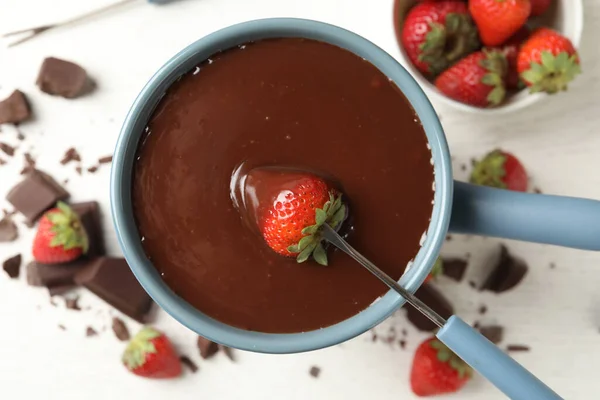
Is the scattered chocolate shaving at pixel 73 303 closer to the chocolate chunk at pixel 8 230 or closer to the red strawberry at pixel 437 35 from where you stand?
the chocolate chunk at pixel 8 230

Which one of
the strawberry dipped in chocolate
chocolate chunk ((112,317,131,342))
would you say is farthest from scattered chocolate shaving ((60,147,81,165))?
the strawberry dipped in chocolate

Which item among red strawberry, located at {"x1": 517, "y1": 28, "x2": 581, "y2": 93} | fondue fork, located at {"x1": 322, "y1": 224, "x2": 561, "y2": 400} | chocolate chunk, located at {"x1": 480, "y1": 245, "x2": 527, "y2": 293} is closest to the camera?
fondue fork, located at {"x1": 322, "y1": 224, "x2": 561, "y2": 400}

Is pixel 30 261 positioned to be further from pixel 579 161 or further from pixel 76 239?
pixel 579 161

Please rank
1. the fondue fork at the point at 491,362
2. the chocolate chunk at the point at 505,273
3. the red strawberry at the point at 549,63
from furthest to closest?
the chocolate chunk at the point at 505,273, the red strawberry at the point at 549,63, the fondue fork at the point at 491,362

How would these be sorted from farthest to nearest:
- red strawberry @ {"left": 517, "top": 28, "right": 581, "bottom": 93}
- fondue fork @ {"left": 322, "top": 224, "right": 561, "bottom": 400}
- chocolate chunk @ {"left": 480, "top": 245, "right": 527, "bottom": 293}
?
chocolate chunk @ {"left": 480, "top": 245, "right": 527, "bottom": 293}
red strawberry @ {"left": 517, "top": 28, "right": 581, "bottom": 93}
fondue fork @ {"left": 322, "top": 224, "right": 561, "bottom": 400}

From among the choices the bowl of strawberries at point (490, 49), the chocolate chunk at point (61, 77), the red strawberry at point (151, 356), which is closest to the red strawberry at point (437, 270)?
the bowl of strawberries at point (490, 49)

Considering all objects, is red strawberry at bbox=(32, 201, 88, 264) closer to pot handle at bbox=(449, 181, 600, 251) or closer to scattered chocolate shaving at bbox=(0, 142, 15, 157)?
scattered chocolate shaving at bbox=(0, 142, 15, 157)

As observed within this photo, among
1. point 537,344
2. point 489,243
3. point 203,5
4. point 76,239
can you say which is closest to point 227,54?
point 203,5
